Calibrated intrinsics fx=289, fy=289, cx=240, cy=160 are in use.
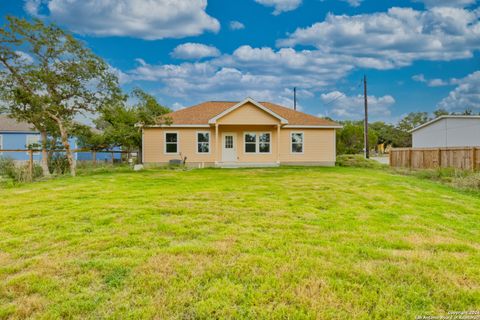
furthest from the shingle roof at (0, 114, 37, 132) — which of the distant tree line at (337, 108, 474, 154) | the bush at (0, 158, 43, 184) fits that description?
the distant tree line at (337, 108, 474, 154)

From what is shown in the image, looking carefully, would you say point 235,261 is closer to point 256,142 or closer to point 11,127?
point 256,142

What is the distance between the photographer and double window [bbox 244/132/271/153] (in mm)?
19328

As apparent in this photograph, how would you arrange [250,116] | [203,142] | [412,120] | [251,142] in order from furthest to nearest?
[412,120] → [251,142] → [203,142] → [250,116]

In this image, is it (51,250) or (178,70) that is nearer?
(51,250)

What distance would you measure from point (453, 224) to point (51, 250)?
21.3 feet

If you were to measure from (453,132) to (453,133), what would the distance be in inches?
3.6

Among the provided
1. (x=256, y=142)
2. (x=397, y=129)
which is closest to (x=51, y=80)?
(x=256, y=142)

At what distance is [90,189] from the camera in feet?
28.5

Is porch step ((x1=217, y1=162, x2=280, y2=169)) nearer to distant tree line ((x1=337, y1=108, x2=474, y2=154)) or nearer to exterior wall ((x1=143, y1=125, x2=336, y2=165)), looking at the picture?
exterior wall ((x1=143, y1=125, x2=336, y2=165))

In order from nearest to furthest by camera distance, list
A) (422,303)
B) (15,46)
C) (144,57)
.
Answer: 1. (422,303)
2. (15,46)
3. (144,57)

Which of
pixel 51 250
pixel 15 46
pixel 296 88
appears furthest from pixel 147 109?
pixel 296 88

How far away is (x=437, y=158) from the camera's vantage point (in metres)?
16.7

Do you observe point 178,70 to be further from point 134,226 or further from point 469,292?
point 469,292

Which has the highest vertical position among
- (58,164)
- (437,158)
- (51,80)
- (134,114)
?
(51,80)
